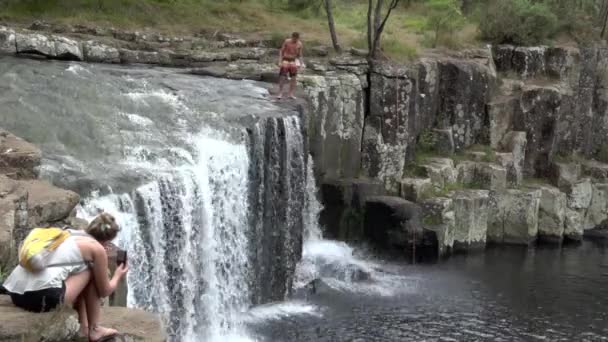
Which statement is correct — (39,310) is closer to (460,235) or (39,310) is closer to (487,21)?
(460,235)

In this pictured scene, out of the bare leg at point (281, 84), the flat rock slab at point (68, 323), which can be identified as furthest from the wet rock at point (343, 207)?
the flat rock slab at point (68, 323)

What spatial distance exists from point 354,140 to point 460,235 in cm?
393

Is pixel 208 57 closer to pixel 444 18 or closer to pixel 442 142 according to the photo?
pixel 442 142

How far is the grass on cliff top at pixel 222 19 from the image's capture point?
22.3 meters

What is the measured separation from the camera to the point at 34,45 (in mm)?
19406

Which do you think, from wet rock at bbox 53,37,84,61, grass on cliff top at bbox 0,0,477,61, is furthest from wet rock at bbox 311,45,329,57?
wet rock at bbox 53,37,84,61

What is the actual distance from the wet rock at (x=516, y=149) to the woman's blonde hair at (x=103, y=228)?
18755 mm

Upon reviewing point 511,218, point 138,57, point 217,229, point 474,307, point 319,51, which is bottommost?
point 474,307

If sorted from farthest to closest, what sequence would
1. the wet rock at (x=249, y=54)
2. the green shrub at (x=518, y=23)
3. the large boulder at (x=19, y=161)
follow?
the green shrub at (x=518, y=23)
the wet rock at (x=249, y=54)
the large boulder at (x=19, y=161)

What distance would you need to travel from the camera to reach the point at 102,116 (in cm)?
1566

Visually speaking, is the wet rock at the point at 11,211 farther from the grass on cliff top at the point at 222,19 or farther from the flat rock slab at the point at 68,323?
the grass on cliff top at the point at 222,19

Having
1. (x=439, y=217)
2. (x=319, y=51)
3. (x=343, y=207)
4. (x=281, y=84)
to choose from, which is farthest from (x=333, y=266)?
(x=319, y=51)

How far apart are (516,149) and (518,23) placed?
16.4 feet

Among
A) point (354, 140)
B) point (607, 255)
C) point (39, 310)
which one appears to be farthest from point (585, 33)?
point (39, 310)
